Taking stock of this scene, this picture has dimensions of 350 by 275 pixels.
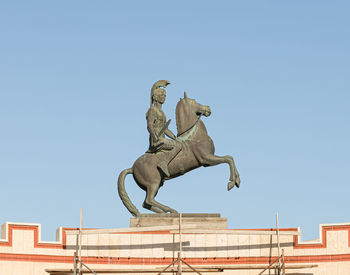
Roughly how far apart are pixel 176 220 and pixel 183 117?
14.0 feet

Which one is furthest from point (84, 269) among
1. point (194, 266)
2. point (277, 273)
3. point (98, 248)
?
point (277, 273)

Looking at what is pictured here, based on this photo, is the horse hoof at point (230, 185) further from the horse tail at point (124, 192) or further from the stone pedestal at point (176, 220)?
the horse tail at point (124, 192)

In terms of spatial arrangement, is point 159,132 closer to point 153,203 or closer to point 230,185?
point 153,203

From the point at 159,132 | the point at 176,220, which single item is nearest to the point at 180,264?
the point at 176,220

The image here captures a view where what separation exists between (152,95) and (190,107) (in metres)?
1.61

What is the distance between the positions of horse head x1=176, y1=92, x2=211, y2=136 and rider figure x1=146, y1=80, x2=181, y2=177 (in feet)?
1.94

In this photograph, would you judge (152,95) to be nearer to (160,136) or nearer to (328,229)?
(160,136)

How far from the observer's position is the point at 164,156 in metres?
36.8

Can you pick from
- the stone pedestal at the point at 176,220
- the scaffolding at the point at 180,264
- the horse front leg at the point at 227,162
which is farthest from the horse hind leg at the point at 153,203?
the horse front leg at the point at 227,162

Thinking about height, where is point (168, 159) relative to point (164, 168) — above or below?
above

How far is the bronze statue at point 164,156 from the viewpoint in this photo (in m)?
A: 36.5

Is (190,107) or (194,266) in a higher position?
(190,107)

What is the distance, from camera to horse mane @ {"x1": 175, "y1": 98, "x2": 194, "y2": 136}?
123 feet

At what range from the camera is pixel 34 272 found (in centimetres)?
3488
